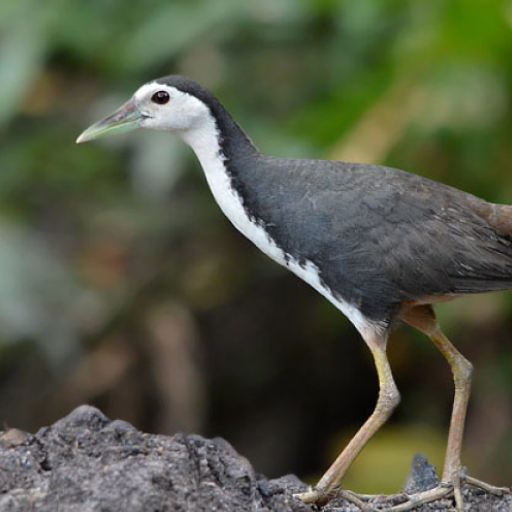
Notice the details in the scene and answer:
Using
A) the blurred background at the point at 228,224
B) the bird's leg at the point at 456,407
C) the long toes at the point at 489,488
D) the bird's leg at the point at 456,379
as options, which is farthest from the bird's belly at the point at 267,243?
the blurred background at the point at 228,224

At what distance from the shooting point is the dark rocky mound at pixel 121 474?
3.48m

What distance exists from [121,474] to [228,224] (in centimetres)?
450

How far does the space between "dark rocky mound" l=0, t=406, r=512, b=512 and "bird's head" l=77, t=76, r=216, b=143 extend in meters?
1.35

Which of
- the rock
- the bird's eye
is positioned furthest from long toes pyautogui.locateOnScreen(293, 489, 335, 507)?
the bird's eye

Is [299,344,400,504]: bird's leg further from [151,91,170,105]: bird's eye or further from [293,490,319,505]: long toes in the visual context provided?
[151,91,170,105]: bird's eye

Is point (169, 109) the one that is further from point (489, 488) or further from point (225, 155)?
point (489, 488)

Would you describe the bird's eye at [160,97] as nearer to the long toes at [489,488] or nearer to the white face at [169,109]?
the white face at [169,109]

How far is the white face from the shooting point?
15.3 feet

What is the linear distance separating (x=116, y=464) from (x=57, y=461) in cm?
28

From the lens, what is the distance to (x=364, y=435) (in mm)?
4430

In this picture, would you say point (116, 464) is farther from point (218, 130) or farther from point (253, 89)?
point (253, 89)

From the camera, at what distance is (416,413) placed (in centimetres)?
826

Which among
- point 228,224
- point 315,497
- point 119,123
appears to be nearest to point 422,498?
point 315,497

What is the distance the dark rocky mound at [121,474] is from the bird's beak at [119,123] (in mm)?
1361
